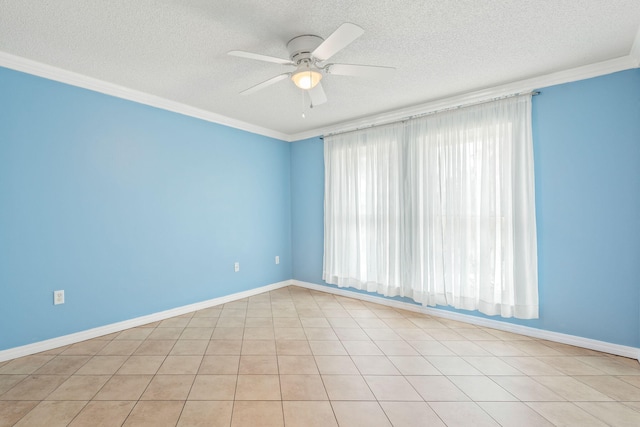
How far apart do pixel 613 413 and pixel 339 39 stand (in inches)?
112

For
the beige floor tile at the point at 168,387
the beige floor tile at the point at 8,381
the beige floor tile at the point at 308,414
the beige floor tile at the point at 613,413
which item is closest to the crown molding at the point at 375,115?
the beige floor tile at the point at 8,381

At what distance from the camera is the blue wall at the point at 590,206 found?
8.16 ft

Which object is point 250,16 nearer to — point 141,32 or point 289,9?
point 289,9

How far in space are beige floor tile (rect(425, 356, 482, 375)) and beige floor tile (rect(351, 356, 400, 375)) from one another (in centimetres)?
36

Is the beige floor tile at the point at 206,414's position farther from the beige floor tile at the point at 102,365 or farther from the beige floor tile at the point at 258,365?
the beige floor tile at the point at 102,365

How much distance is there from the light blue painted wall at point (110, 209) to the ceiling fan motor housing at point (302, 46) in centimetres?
209

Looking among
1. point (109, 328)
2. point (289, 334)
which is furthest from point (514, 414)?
point (109, 328)

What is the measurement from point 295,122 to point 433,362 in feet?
11.4

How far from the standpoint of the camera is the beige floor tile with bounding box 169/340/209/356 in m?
2.59

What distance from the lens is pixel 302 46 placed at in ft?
7.18

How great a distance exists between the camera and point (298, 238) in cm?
505

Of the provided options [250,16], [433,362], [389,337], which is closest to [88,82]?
[250,16]

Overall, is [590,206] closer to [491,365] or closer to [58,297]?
[491,365]

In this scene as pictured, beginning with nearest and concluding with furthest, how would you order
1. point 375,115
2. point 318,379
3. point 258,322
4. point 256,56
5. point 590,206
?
point 256,56 < point 318,379 < point 590,206 < point 258,322 < point 375,115
